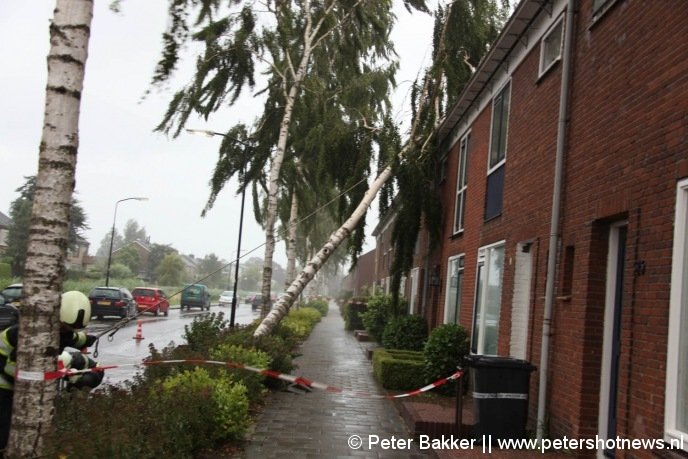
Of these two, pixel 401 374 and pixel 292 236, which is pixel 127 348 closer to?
pixel 292 236

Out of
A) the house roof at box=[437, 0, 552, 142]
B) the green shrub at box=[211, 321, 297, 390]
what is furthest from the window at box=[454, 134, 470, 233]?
the green shrub at box=[211, 321, 297, 390]

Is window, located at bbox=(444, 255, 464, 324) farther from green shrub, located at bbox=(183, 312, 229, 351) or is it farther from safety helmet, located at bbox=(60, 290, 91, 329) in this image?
safety helmet, located at bbox=(60, 290, 91, 329)

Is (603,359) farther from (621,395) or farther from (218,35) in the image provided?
(218,35)

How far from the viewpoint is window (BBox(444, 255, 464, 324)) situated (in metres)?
12.9

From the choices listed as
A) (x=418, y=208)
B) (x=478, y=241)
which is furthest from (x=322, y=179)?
(x=478, y=241)

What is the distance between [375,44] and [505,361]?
1236 cm

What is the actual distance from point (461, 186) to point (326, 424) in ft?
23.0

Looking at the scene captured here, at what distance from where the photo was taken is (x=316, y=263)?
13312 mm

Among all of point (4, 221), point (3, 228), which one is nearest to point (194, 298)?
point (3, 228)

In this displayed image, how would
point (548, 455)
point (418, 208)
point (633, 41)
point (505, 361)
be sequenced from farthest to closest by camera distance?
1. point (418, 208)
2. point (505, 361)
3. point (548, 455)
4. point (633, 41)

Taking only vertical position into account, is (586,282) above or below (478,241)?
below

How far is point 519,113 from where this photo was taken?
9656 mm

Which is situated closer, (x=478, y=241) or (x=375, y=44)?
(x=478, y=241)

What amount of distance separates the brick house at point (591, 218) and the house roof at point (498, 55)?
0.11ft
